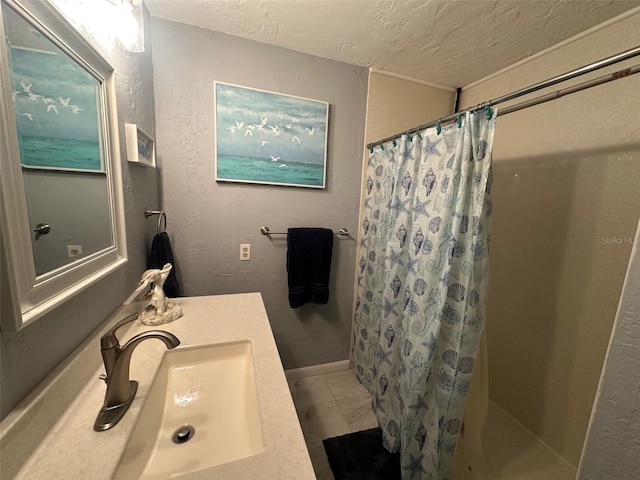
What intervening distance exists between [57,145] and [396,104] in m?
1.85

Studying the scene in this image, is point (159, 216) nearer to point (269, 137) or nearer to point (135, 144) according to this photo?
point (135, 144)

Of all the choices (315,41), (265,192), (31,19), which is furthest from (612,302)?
(31,19)

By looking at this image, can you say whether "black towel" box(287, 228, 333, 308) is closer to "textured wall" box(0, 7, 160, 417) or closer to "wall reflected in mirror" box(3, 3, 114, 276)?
"textured wall" box(0, 7, 160, 417)

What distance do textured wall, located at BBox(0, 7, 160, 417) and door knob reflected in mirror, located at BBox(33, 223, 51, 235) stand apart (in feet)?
0.63

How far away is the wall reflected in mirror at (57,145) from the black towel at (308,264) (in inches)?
39.2

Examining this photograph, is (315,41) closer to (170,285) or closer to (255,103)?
(255,103)

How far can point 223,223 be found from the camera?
153 cm

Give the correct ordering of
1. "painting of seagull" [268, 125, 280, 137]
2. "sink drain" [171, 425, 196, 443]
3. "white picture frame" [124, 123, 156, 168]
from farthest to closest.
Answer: "painting of seagull" [268, 125, 280, 137]
"white picture frame" [124, 123, 156, 168]
"sink drain" [171, 425, 196, 443]

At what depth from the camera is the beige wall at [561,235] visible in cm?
113

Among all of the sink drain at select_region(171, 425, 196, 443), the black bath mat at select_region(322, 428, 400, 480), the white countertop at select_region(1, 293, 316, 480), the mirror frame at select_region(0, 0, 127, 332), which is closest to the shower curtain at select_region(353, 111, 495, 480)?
the black bath mat at select_region(322, 428, 400, 480)

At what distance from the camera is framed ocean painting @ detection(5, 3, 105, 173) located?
47 cm

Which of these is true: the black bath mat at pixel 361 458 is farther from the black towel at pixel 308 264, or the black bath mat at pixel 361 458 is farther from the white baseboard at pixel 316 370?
the black towel at pixel 308 264

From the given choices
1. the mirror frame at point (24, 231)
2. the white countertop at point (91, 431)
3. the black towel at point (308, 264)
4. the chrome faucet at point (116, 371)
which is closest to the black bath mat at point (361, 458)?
the black towel at point (308, 264)

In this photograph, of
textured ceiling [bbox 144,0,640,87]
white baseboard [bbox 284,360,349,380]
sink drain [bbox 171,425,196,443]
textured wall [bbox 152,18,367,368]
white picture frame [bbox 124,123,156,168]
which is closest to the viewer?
sink drain [bbox 171,425,196,443]
